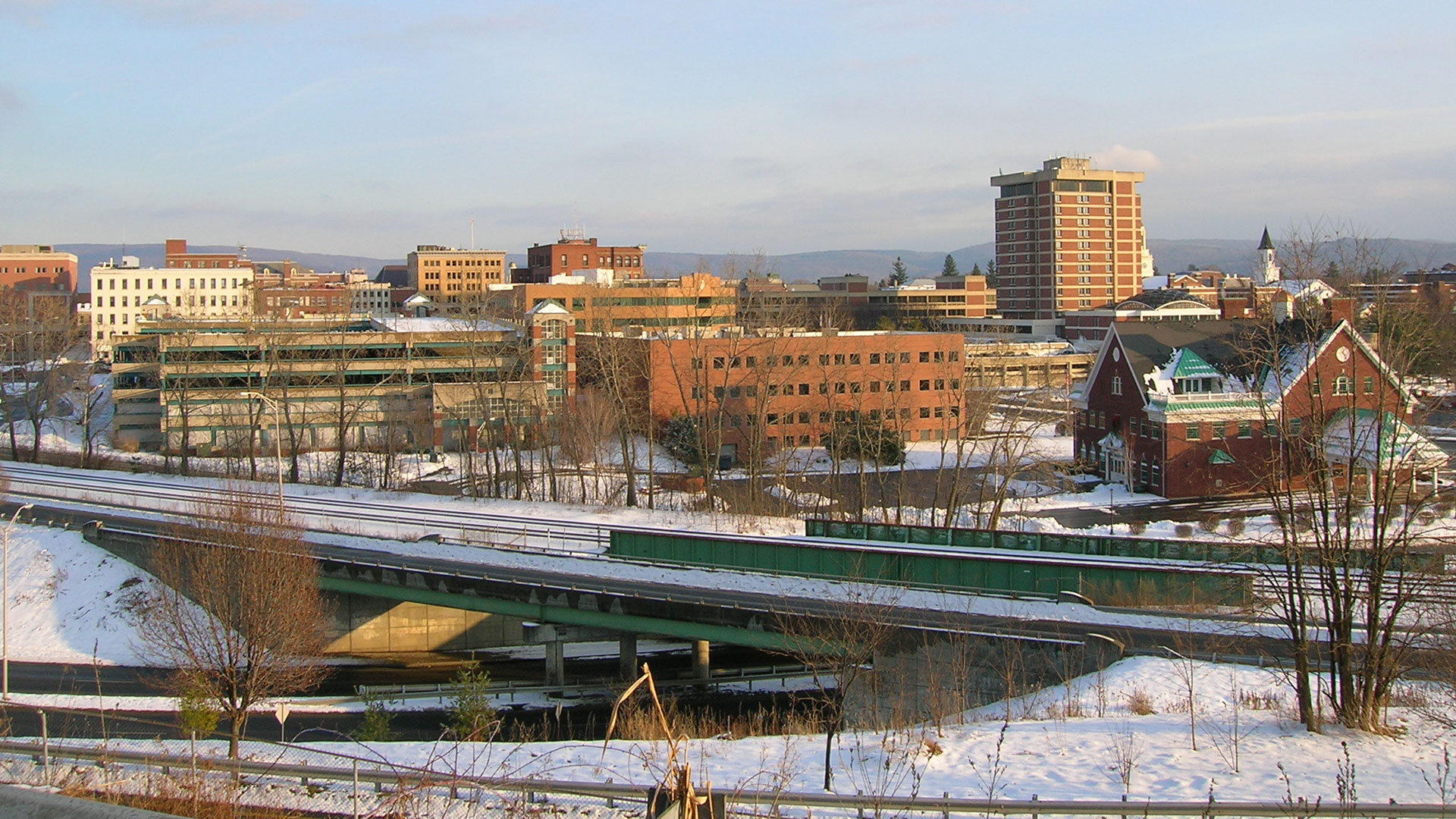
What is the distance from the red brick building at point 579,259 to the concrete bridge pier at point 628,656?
81.5 metres

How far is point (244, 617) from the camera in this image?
19.8 metres

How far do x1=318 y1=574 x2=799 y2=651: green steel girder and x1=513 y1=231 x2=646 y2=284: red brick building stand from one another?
81214 mm

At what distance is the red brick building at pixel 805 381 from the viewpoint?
187 feet

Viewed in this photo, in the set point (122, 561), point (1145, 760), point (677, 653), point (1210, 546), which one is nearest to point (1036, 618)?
point (1210, 546)

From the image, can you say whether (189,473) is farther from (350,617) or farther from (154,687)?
(154,687)

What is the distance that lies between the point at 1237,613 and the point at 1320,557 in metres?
6.85

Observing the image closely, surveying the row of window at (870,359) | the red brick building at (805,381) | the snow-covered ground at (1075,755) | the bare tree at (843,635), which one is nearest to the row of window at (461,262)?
the red brick building at (805,381)

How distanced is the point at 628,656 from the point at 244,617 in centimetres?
1145

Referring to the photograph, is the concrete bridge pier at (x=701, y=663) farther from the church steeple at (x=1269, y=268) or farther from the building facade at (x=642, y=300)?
the building facade at (x=642, y=300)

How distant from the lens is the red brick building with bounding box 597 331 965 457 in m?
57.0

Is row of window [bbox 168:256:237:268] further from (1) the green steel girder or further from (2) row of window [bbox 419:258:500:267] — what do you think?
(1) the green steel girder

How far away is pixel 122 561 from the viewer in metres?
→ 32.9

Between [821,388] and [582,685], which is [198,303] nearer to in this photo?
[821,388]

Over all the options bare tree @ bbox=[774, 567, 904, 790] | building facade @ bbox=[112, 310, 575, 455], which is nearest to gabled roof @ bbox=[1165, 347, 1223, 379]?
bare tree @ bbox=[774, 567, 904, 790]
